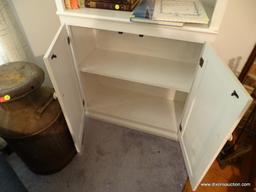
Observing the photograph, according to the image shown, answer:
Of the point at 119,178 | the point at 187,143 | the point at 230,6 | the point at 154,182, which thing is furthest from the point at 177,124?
the point at 230,6

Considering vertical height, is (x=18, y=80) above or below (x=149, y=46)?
above

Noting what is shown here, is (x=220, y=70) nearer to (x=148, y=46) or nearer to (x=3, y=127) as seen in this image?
(x=148, y=46)

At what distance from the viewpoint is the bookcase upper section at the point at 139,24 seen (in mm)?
950

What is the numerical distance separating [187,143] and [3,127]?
1.15 metres

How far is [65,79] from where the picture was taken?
43.4 inches

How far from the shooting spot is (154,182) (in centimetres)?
127

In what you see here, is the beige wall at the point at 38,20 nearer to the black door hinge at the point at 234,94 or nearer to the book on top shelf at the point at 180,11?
the book on top shelf at the point at 180,11

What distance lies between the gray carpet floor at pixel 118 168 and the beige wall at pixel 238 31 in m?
0.81

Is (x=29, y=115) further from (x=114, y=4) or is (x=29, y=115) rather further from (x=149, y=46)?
(x=149, y=46)

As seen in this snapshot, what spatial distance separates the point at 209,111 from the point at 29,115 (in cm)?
100

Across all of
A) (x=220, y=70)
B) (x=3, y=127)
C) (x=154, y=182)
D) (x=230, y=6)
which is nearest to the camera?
(x=220, y=70)

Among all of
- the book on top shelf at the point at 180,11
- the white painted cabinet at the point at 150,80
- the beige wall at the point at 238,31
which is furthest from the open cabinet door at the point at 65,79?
the beige wall at the point at 238,31

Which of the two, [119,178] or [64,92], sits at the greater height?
[64,92]

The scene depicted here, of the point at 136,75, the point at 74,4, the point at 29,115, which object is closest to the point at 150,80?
the point at 136,75
